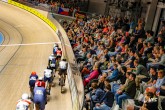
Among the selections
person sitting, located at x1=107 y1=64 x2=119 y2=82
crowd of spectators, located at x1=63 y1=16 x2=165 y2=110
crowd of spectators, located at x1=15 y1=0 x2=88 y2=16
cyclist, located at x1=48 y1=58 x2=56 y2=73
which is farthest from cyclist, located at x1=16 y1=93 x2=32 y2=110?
crowd of spectators, located at x1=15 y1=0 x2=88 y2=16

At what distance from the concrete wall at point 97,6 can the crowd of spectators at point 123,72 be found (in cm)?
1352

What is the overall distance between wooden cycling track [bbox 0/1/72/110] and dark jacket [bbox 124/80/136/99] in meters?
2.34

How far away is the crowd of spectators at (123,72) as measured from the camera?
656 cm

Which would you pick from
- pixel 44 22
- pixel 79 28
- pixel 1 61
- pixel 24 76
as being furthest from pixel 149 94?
pixel 44 22

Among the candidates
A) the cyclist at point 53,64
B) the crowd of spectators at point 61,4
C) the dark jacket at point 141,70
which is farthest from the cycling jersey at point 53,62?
the crowd of spectators at point 61,4

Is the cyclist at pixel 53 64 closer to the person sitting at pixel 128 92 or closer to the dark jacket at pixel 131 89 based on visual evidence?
the person sitting at pixel 128 92

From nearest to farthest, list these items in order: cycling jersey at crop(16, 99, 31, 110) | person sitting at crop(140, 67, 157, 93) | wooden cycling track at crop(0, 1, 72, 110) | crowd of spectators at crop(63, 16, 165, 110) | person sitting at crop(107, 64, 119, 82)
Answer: cycling jersey at crop(16, 99, 31, 110) < crowd of spectators at crop(63, 16, 165, 110) < person sitting at crop(140, 67, 157, 93) < person sitting at crop(107, 64, 119, 82) < wooden cycling track at crop(0, 1, 72, 110)

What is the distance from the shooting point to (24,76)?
1110cm

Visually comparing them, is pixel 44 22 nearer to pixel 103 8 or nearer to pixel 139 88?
pixel 103 8

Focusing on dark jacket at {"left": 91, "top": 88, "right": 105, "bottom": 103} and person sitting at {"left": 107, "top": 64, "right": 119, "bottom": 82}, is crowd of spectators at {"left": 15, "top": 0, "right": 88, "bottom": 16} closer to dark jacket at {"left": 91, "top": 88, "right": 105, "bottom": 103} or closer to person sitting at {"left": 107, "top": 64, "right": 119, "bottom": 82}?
person sitting at {"left": 107, "top": 64, "right": 119, "bottom": 82}

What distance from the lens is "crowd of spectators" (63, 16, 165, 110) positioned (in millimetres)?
6564

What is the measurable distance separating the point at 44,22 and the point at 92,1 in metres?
6.89

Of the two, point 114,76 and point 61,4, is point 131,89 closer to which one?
point 114,76

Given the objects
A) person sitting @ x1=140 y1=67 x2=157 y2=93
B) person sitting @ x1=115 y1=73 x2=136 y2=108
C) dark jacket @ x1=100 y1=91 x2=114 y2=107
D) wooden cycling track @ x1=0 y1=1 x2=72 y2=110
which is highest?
person sitting @ x1=140 y1=67 x2=157 y2=93
